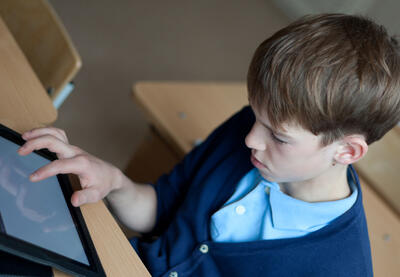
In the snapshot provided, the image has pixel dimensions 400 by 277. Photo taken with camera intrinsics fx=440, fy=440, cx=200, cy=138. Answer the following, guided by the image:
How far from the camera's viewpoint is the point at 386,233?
125cm

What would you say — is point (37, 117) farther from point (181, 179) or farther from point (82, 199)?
point (181, 179)

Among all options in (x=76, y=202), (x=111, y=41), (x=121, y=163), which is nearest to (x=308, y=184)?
(x=76, y=202)

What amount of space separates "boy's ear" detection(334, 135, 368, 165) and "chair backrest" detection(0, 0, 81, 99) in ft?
2.17

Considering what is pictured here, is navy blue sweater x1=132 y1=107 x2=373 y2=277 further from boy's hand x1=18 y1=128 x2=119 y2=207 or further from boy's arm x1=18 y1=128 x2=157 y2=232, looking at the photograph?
boy's hand x1=18 y1=128 x2=119 y2=207

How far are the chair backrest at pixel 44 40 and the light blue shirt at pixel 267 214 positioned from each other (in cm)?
53

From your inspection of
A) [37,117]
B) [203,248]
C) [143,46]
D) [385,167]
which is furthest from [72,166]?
[143,46]

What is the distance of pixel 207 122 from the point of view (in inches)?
53.7

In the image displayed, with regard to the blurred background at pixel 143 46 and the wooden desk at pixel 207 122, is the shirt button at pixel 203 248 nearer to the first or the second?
the wooden desk at pixel 207 122

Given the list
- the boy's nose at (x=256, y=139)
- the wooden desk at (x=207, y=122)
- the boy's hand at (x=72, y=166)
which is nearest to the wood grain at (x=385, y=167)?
the wooden desk at (x=207, y=122)

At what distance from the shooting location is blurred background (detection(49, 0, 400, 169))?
2.10 metres

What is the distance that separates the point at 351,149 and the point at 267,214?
0.20 meters

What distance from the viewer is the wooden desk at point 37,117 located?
706 millimetres

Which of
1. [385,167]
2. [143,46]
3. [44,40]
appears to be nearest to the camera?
[44,40]

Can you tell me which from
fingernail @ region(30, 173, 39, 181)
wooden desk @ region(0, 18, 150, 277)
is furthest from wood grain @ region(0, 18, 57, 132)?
fingernail @ region(30, 173, 39, 181)
